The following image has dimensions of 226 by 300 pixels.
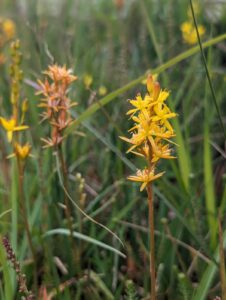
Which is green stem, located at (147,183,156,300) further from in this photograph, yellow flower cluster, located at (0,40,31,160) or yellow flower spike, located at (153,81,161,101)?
yellow flower cluster, located at (0,40,31,160)

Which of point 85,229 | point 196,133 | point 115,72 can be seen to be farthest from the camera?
point 115,72

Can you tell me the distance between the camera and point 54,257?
1261mm

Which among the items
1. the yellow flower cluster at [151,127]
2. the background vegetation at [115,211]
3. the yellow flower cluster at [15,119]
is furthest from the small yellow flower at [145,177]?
the yellow flower cluster at [15,119]

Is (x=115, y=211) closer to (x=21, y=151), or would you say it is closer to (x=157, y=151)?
(x=21, y=151)

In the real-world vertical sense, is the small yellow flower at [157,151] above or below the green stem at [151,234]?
above

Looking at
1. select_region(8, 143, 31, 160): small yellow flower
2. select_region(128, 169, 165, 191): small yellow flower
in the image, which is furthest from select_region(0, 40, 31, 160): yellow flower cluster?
select_region(128, 169, 165, 191): small yellow flower

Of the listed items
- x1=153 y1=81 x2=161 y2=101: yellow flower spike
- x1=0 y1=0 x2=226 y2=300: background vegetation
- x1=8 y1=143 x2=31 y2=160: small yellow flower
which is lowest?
x1=0 y1=0 x2=226 y2=300: background vegetation

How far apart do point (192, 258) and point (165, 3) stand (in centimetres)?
192

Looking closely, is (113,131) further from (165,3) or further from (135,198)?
(165,3)

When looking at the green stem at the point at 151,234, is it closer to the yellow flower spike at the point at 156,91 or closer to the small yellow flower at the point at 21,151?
the yellow flower spike at the point at 156,91

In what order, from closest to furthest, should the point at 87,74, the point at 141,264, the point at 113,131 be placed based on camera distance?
the point at 141,264, the point at 113,131, the point at 87,74

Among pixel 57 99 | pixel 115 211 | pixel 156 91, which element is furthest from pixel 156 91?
pixel 115 211

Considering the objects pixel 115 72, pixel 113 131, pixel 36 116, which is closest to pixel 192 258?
pixel 113 131

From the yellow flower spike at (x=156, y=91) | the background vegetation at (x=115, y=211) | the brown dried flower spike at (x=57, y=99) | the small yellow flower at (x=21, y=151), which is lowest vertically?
the background vegetation at (x=115, y=211)
